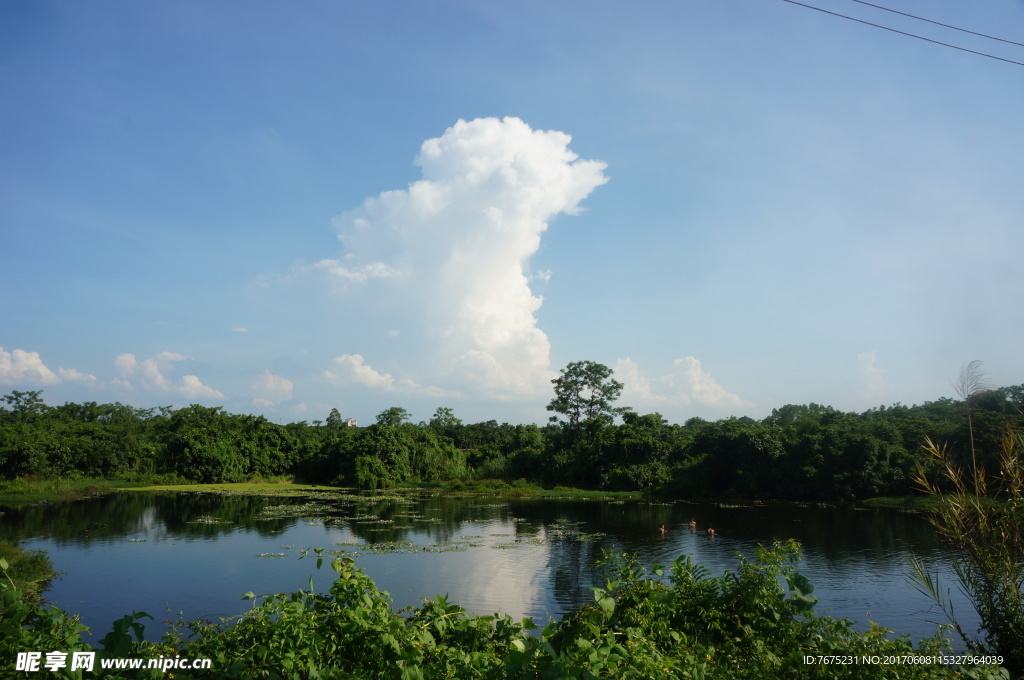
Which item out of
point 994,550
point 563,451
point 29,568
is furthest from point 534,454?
point 994,550

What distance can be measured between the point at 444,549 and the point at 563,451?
26.3 meters

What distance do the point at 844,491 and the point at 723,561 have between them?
63.3 ft

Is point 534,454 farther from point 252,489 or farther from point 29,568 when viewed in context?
point 29,568

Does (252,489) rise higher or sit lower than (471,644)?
lower

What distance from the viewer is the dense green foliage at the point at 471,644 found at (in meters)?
2.94

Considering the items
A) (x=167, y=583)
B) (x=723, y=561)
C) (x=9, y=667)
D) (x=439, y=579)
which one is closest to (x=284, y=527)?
(x=167, y=583)

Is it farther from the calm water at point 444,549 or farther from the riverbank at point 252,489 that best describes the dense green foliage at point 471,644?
the riverbank at point 252,489

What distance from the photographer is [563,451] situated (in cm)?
4331

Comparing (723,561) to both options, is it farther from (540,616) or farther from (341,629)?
(341,629)

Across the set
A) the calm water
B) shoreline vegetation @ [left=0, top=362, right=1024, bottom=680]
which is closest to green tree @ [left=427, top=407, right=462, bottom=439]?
shoreline vegetation @ [left=0, top=362, right=1024, bottom=680]

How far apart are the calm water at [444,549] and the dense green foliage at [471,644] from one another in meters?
6.02

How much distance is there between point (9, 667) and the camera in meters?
2.95

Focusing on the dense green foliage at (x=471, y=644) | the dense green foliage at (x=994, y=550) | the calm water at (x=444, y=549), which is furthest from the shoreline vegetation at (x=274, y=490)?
the dense green foliage at (x=471, y=644)

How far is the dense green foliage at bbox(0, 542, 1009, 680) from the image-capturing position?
294 cm
